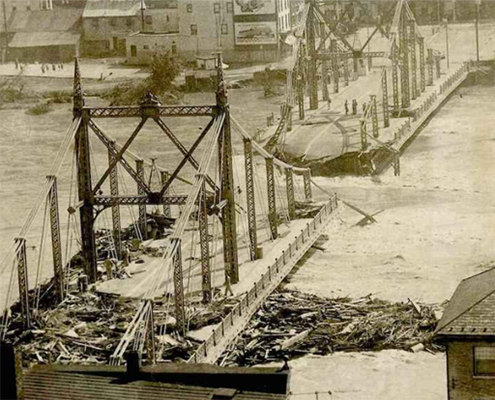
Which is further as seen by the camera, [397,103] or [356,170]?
[397,103]

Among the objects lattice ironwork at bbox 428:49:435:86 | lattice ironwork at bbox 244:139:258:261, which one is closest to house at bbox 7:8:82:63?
lattice ironwork at bbox 428:49:435:86

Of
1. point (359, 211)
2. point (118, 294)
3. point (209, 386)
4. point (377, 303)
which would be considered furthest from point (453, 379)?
point (359, 211)

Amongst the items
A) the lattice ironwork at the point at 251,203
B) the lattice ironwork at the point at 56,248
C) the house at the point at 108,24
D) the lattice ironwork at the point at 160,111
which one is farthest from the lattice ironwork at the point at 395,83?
the lattice ironwork at the point at 56,248

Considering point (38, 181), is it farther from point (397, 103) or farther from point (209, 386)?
point (209, 386)

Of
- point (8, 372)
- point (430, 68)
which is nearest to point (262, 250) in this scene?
point (8, 372)

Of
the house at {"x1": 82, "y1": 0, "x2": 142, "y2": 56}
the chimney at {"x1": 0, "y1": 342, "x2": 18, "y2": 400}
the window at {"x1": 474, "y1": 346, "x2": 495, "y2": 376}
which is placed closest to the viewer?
the chimney at {"x1": 0, "y1": 342, "x2": 18, "y2": 400}

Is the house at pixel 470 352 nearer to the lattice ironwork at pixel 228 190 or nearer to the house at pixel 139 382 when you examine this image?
the house at pixel 139 382

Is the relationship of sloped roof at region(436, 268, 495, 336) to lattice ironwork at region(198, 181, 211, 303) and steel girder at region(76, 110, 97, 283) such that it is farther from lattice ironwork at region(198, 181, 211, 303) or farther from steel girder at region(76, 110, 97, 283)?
steel girder at region(76, 110, 97, 283)
